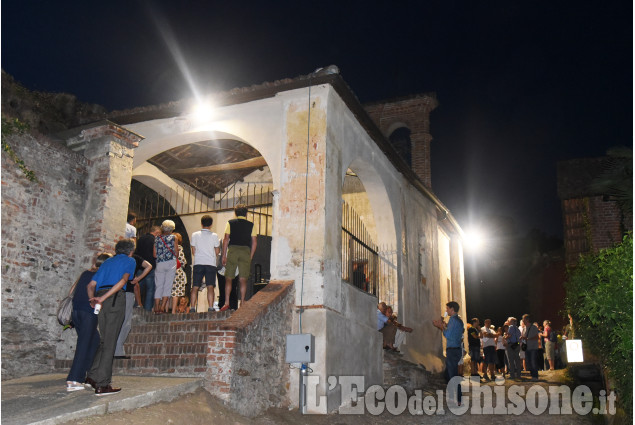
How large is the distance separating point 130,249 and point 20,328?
114 inches

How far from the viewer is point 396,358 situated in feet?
37.4

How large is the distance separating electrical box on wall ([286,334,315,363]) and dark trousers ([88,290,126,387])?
8.06 ft

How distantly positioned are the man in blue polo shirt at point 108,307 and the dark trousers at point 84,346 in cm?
7

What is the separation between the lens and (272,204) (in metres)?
10.1

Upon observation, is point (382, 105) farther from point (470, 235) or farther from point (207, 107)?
point (207, 107)

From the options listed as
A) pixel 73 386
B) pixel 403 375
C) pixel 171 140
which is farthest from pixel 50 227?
pixel 403 375

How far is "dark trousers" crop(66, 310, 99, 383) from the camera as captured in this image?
6.02 meters

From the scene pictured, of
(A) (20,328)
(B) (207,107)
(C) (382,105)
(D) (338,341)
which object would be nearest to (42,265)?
(A) (20,328)

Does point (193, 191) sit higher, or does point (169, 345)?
point (193, 191)

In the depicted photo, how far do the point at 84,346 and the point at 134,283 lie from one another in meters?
1.57

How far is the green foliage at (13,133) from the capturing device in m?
8.03

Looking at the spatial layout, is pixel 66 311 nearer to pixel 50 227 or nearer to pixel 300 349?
pixel 50 227

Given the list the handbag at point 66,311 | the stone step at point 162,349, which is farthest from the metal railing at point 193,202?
the handbag at point 66,311

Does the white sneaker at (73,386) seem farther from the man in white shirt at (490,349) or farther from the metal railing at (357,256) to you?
the man in white shirt at (490,349)
